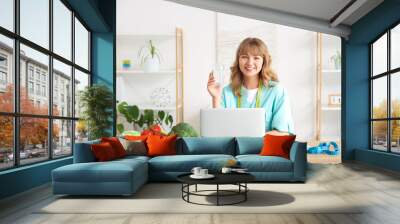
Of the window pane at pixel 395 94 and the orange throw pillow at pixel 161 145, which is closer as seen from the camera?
the orange throw pillow at pixel 161 145

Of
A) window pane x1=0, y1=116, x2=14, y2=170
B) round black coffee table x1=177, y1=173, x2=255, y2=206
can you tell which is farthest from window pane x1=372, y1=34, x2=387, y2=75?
window pane x1=0, y1=116, x2=14, y2=170

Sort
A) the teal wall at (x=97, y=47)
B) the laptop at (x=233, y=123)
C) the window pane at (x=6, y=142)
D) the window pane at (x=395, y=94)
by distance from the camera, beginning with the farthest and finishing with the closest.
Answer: the window pane at (x=395, y=94) < the laptop at (x=233, y=123) < the teal wall at (x=97, y=47) < the window pane at (x=6, y=142)

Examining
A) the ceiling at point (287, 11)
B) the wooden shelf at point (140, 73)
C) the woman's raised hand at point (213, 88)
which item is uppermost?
the ceiling at point (287, 11)

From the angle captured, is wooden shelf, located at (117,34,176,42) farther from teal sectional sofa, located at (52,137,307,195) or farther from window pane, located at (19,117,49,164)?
window pane, located at (19,117,49,164)

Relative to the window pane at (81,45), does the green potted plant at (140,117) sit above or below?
below

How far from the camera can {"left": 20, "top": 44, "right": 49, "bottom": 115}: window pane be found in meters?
4.96

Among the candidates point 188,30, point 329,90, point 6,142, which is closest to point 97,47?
point 188,30

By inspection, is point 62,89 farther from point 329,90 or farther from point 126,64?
point 329,90

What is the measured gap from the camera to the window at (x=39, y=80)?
454 cm

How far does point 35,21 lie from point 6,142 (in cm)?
172

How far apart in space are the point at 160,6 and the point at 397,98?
5293 millimetres

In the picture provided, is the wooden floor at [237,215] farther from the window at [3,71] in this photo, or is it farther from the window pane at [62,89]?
the window pane at [62,89]

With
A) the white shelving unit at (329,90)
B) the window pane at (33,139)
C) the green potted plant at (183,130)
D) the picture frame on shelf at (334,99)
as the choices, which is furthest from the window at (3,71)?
the picture frame on shelf at (334,99)

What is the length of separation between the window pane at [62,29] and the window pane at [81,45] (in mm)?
389
